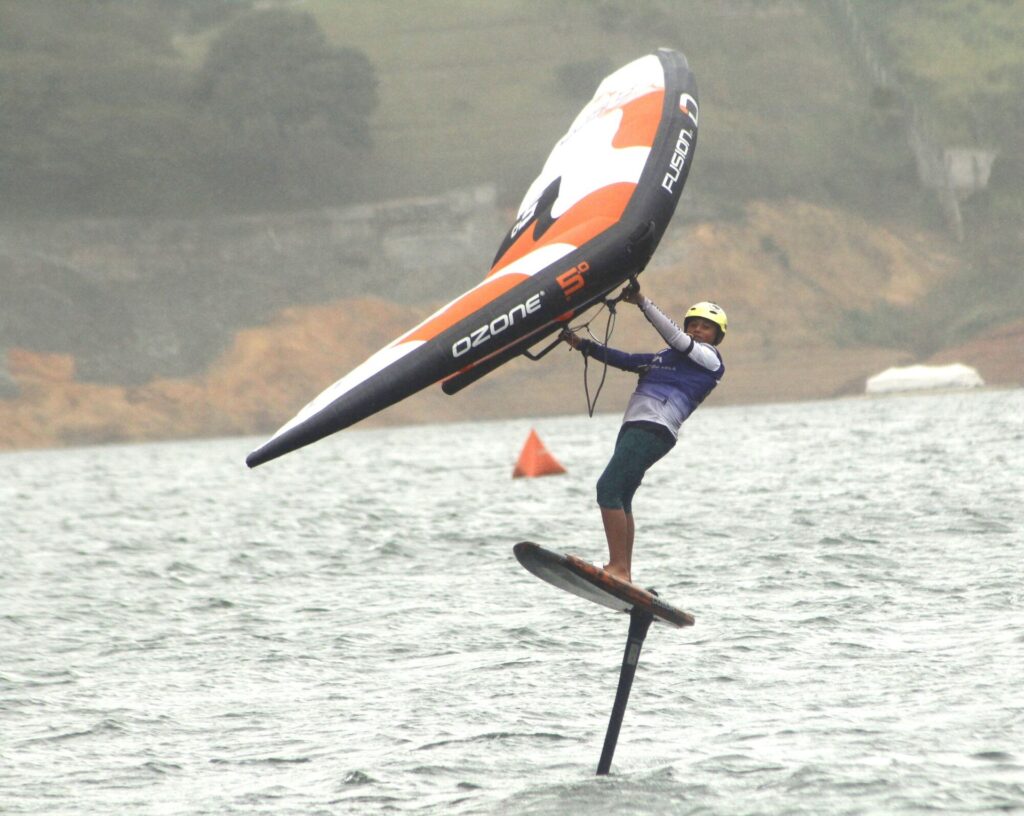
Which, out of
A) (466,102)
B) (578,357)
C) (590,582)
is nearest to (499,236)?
(578,357)

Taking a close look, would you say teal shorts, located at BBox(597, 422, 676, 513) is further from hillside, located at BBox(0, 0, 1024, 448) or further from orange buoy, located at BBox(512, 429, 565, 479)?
hillside, located at BBox(0, 0, 1024, 448)

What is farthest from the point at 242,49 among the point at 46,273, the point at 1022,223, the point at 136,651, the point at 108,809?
the point at 108,809

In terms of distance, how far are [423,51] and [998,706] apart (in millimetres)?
101927

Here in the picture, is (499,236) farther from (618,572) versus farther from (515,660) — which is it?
(618,572)

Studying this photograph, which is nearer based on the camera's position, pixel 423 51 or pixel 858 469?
pixel 858 469

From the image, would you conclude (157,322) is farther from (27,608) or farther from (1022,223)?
(27,608)

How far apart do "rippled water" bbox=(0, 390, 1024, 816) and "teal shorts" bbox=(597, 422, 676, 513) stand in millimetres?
2180

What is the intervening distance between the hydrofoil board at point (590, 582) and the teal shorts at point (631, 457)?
60 cm

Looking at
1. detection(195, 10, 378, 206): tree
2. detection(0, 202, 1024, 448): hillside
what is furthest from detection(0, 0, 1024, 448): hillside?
detection(195, 10, 378, 206): tree

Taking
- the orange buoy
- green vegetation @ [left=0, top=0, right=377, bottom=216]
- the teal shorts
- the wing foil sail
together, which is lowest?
the teal shorts

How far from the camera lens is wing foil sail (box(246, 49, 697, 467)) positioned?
34.3 ft

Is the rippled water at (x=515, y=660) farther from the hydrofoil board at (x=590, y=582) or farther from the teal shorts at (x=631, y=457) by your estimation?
the teal shorts at (x=631, y=457)

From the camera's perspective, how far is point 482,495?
125 feet

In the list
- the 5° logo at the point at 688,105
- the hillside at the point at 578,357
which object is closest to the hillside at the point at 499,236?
the hillside at the point at 578,357
